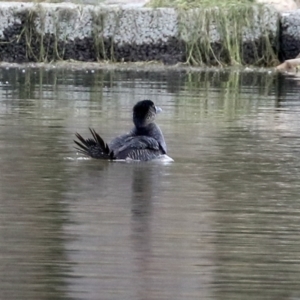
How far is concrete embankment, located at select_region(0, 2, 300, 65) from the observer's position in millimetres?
21578

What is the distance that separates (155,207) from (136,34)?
14.3 m

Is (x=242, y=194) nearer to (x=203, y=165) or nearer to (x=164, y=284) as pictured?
(x=203, y=165)

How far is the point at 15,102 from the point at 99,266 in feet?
27.1

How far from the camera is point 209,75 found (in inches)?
784

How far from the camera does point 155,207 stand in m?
7.76

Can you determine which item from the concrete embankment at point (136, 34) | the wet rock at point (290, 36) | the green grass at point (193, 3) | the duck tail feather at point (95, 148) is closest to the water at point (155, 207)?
the duck tail feather at point (95, 148)

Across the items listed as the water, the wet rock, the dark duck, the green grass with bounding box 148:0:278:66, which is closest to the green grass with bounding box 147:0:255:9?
the green grass with bounding box 148:0:278:66

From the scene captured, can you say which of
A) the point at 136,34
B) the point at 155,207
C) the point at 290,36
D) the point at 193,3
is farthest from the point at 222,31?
the point at 155,207

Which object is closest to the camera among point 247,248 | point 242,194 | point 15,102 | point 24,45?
point 247,248

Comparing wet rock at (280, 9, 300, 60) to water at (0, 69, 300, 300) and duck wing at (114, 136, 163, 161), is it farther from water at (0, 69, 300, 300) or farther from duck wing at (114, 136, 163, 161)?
A: duck wing at (114, 136, 163, 161)

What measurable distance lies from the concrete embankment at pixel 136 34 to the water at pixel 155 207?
7359 mm

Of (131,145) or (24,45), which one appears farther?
(24,45)

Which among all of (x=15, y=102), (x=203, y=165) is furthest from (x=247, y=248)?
(x=15, y=102)

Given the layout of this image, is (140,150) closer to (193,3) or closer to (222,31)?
(222,31)
